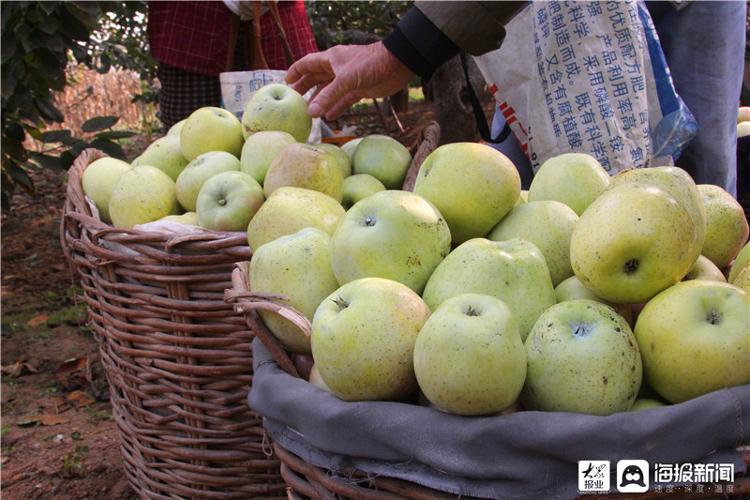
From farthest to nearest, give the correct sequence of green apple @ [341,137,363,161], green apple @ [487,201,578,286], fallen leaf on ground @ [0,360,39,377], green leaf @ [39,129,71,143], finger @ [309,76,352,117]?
green leaf @ [39,129,71,143] < fallen leaf on ground @ [0,360,39,377] < green apple @ [341,137,363,161] < finger @ [309,76,352,117] < green apple @ [487,201,578,286]

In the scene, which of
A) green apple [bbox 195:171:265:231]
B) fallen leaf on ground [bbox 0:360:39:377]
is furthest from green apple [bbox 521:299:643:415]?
fallen leaf on ground [bbox 0:360:39:377]

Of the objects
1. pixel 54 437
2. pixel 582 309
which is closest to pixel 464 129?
pixel 54 437

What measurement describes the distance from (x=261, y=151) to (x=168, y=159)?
438 millimetres

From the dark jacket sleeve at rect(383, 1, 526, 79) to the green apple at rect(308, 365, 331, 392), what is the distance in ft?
3.56

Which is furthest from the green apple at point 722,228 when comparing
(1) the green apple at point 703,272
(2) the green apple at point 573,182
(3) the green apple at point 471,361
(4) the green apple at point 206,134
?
(4) the green apple at point 206,134

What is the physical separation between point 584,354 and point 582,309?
0.08 metres

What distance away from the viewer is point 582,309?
109 centimetres

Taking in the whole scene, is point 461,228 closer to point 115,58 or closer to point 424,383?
point 424,383

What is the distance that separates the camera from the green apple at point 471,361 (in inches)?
37.8

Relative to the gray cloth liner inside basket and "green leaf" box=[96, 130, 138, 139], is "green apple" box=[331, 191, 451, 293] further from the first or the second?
"green leaf" box=[96, 130, 138, 139]

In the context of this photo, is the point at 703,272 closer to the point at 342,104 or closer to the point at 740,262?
the point at 740,262

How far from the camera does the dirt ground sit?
8.16 ft

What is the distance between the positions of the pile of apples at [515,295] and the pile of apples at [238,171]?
350mm

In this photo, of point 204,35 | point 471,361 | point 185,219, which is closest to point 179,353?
point 185,219
